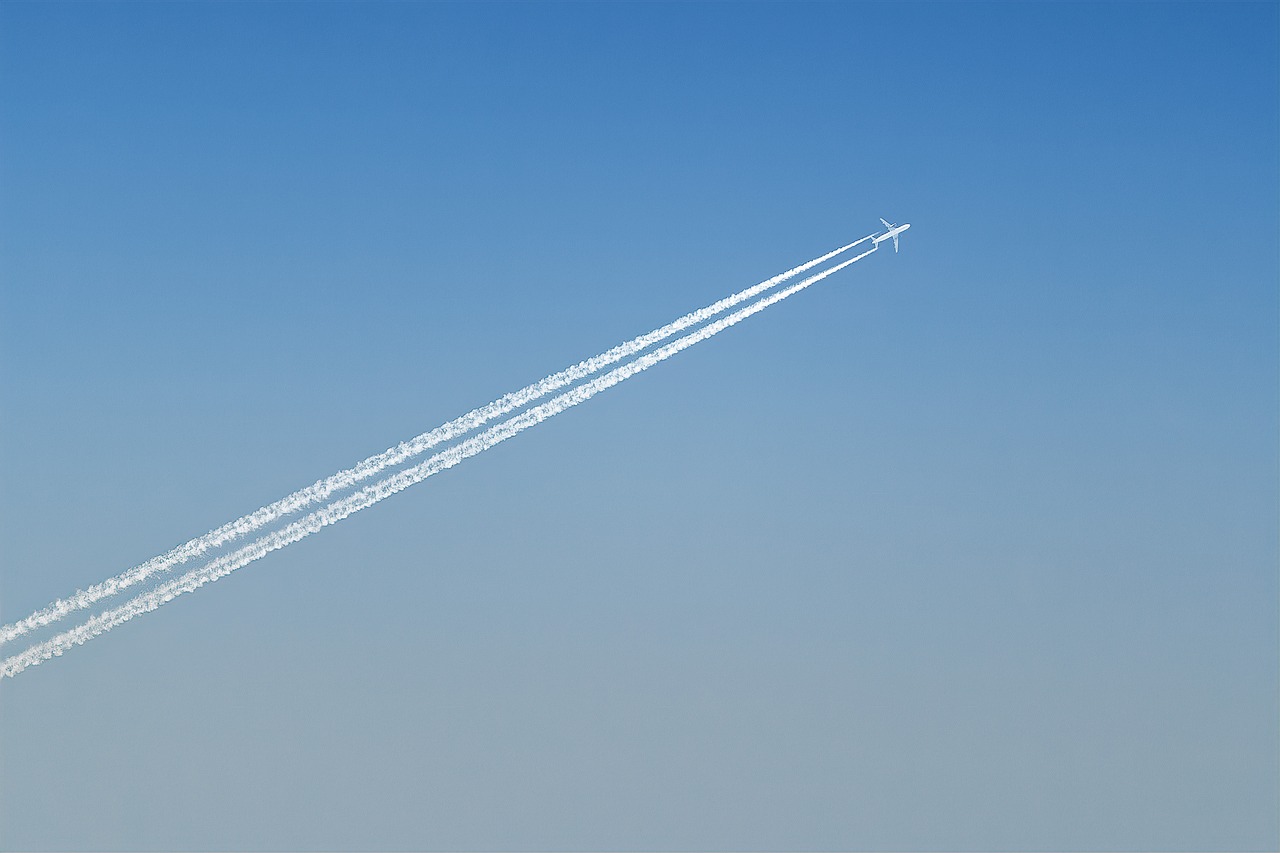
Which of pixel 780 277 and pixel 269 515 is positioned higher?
pixel 780 277

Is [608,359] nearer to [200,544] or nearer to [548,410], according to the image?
[548,410]

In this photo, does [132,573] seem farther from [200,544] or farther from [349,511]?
[349,511]

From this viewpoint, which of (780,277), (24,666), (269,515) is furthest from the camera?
(780,277)

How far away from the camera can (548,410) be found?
31.7 meters

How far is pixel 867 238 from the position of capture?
116 feet

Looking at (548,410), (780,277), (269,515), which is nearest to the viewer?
(269,515)

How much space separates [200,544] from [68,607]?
2781 mm

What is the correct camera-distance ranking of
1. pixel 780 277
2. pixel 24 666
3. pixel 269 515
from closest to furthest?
pixel 24 666, pixel 269 515, pixel 780 277

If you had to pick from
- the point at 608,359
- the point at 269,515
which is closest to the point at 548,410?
the point at 608,359

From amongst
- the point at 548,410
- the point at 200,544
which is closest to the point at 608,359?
the point at 548,410

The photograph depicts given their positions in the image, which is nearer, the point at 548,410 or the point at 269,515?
the point at 269,515

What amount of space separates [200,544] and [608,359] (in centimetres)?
968

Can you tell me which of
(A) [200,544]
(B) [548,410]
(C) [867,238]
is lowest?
(A) [200,544]

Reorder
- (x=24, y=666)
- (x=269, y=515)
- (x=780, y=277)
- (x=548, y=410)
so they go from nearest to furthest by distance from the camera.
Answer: (x=24, y=666) → (x=269, y=515) → (x=548, y=410) → (x=780, y=277)
